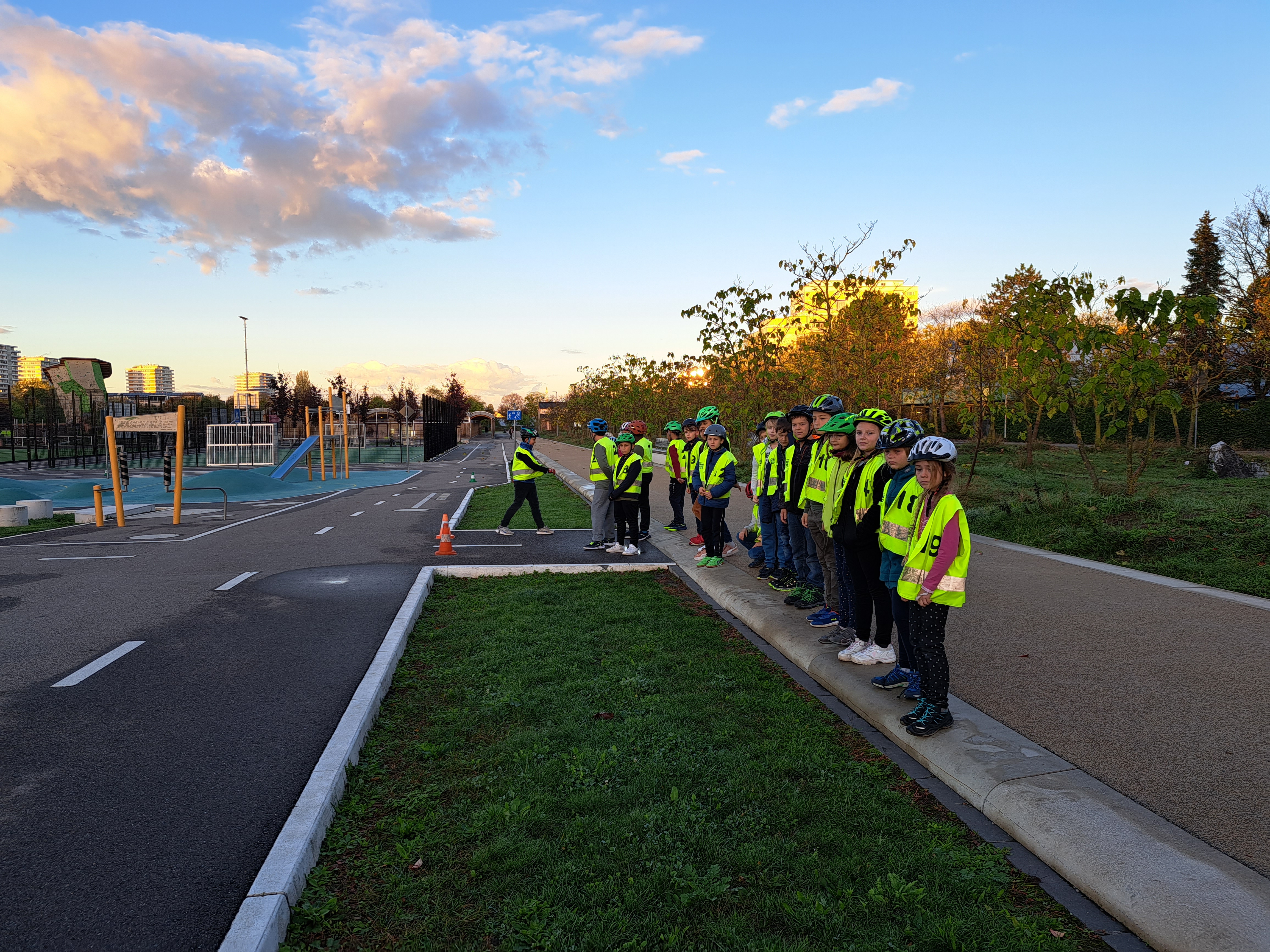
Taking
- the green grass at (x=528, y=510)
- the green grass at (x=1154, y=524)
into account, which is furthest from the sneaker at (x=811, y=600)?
the green grass at (x=528, y=510)

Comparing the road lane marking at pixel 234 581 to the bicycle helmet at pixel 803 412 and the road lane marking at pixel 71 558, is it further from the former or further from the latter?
the bicycle helmet at pixel 803 412

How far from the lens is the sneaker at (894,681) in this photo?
16.9 ft

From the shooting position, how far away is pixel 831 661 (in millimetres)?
5801

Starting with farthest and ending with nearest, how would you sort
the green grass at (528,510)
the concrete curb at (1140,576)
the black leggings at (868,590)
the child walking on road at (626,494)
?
the green grass at (528,510) < the child walking on road at (626,494) < the concrete curb at (1140,576) < the black leggings at (868,590)

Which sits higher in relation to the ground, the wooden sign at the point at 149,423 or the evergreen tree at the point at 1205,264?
the evergreen tree at the point at 1205,264

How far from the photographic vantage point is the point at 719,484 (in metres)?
9.15

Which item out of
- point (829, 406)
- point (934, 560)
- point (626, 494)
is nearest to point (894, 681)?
point (934, 560)

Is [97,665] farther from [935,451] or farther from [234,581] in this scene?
[935,451]

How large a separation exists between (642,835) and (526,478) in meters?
9.78

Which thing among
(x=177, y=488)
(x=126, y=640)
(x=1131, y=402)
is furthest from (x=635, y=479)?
(x=177, y=488)

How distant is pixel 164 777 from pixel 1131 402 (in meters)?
11.7

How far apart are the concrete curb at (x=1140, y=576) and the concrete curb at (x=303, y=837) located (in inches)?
255

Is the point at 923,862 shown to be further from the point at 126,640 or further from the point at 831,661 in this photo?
the point at 126,640

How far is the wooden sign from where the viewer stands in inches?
710
